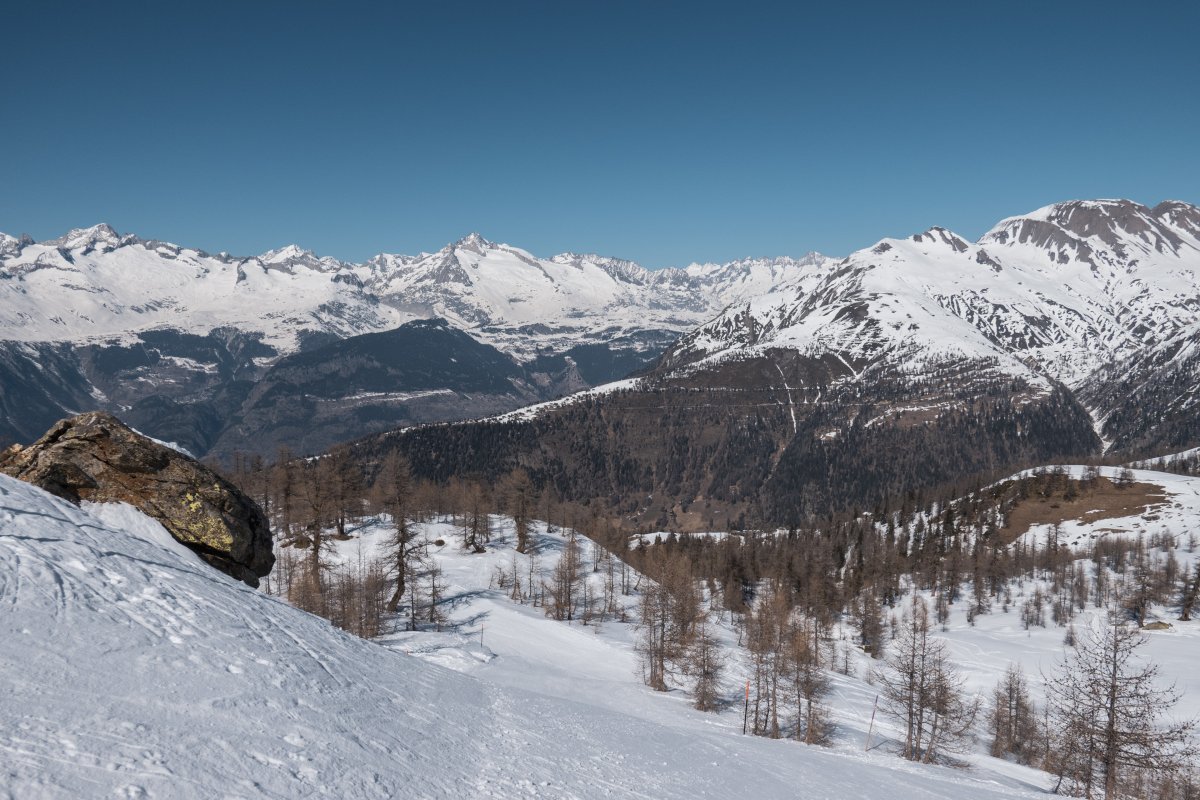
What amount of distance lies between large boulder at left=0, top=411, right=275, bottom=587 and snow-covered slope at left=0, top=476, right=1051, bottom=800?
1.76 metres

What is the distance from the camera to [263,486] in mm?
100750

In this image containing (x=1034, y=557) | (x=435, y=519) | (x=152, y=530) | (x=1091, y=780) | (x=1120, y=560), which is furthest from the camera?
(x=1034, y=557)

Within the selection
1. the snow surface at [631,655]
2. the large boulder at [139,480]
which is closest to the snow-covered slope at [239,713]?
the large boulder at [139,480]

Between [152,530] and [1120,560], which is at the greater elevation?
[152,530]

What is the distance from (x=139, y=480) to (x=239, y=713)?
21375 millimetres

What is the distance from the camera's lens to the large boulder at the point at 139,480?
3005 cm

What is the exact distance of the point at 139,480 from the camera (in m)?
31.5

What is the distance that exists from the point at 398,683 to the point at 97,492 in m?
18.1

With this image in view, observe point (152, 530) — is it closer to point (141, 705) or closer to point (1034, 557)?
point (141, 705)

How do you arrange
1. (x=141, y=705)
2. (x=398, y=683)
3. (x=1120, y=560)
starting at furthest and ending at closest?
(x=1120, y=560), (x=398, y=683), (x=141, y=705)

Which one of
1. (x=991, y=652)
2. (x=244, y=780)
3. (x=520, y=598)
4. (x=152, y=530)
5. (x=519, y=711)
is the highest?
(x=152, y=530)

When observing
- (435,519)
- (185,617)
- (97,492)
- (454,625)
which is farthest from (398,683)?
(435,519)

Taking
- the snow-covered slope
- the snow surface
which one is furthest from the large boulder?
the snow surface

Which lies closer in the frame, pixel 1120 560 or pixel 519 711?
pixel 519 711
